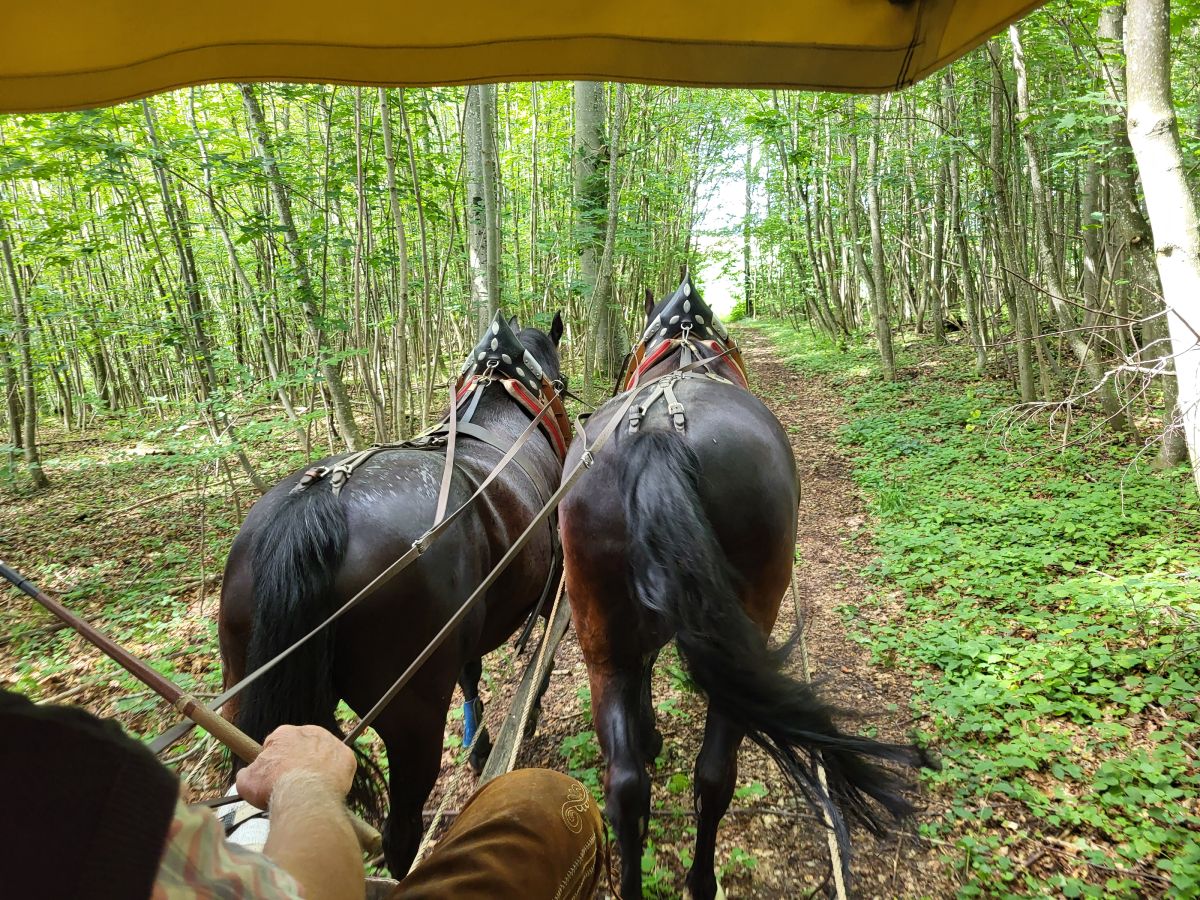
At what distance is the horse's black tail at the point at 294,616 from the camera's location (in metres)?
2.00

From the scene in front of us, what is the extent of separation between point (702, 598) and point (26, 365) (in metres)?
11.2

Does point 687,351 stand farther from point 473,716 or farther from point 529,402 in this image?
point 473,716

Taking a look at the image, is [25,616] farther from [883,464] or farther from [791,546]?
[883,464]

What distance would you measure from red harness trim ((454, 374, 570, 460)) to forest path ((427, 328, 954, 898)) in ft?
4.74

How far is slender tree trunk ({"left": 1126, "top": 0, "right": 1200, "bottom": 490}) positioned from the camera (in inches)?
118

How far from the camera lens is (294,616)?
203 centimetres

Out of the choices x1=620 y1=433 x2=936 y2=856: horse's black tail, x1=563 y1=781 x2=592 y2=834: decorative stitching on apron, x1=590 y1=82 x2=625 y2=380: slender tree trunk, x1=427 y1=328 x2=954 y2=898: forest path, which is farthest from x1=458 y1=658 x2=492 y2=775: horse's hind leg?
x1=590 y1=82 x2=625 y2=380: slender tree trunk

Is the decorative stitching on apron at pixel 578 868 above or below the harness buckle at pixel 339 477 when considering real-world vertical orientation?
below

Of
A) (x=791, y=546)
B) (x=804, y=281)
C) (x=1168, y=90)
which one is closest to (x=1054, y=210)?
(x=804, y=281)

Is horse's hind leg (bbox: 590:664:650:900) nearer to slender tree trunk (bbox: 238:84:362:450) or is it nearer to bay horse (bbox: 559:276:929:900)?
bay horse (bbox: 559:276:929:900)

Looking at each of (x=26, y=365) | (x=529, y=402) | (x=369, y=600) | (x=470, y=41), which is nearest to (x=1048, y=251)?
(x=529, y=402)

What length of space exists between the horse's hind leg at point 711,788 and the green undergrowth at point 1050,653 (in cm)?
101

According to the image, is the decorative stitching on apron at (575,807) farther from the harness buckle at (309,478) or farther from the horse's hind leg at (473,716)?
the horse's hind leg at (473,716)

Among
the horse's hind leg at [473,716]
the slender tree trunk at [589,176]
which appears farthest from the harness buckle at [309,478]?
the slender tree trunk at [589,176]
